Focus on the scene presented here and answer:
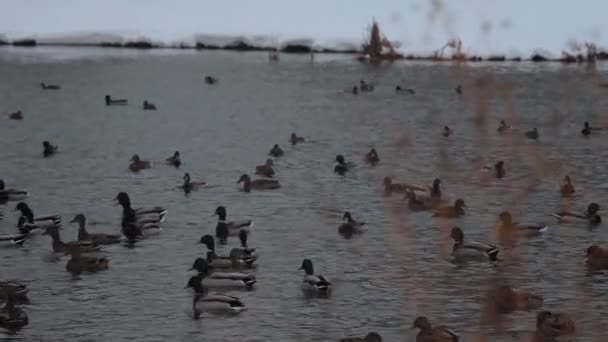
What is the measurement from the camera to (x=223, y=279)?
47.8ft

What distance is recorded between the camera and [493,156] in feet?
96.5

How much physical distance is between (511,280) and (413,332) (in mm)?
2579

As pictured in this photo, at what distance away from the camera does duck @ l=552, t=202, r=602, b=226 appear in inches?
750

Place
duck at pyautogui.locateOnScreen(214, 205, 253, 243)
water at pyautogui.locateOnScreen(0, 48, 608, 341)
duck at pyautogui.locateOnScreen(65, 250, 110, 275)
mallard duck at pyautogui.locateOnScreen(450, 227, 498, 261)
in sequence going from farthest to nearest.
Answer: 1. duck at pyautogui.locateOnScreen(214, 205, 253, 243)
2. mallard duck at pyautogui.locateOnScreen(450, 227, 498, 261)
3. duck at pyautogui.locateOnScreen(65, 250, 110, 275)
4. water at pyautogui.locateOnScreen(0, 48, 608, 341)

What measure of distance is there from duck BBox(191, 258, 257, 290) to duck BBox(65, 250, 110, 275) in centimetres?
138

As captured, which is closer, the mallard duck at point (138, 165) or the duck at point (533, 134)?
the mallard duck at point (138, 165)

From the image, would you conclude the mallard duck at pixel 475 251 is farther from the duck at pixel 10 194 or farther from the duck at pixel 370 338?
the duck at pixel 10 194

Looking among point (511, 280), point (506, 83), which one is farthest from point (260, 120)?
point (506, 83)

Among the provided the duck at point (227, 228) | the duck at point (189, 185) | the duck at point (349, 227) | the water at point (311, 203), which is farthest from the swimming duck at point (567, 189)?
the duck at point (189, 185)

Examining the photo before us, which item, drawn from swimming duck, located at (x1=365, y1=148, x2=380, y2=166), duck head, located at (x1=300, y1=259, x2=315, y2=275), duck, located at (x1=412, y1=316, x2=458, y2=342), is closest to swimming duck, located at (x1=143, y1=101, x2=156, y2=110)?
swimming duck, located at (x1=365, y1=148, x2=380, y2=166)

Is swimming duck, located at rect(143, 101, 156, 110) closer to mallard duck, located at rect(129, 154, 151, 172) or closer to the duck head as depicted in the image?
mallard duck, located at rect(129, 154, 151, 172)

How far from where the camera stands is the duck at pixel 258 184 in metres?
23.2

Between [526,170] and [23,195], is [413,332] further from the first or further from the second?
[526,170]

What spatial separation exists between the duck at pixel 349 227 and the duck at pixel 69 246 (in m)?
3.80
